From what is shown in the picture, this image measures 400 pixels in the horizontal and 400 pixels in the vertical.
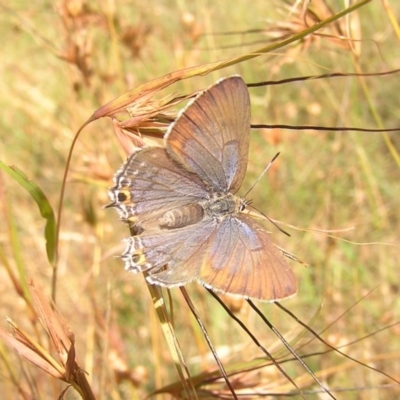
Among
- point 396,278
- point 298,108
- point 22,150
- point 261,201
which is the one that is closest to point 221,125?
point 396,278

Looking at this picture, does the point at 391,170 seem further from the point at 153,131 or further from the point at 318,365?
the point at 153,131

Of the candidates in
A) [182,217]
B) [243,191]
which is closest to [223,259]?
[182,217]

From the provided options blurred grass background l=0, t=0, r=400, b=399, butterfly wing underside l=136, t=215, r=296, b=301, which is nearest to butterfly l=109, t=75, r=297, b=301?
butterfly wing underside l=136, t=215, r=296, b=301

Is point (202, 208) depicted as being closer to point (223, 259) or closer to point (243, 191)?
point (223, 259)

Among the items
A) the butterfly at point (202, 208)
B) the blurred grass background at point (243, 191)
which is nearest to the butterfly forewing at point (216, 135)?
the butterfly at point (202, 208)

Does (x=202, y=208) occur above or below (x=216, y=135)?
below

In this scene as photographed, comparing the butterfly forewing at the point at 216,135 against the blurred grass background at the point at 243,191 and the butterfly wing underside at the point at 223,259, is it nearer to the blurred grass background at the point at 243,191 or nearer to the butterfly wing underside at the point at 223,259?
the butterfly wing underside at the point at 223,259
